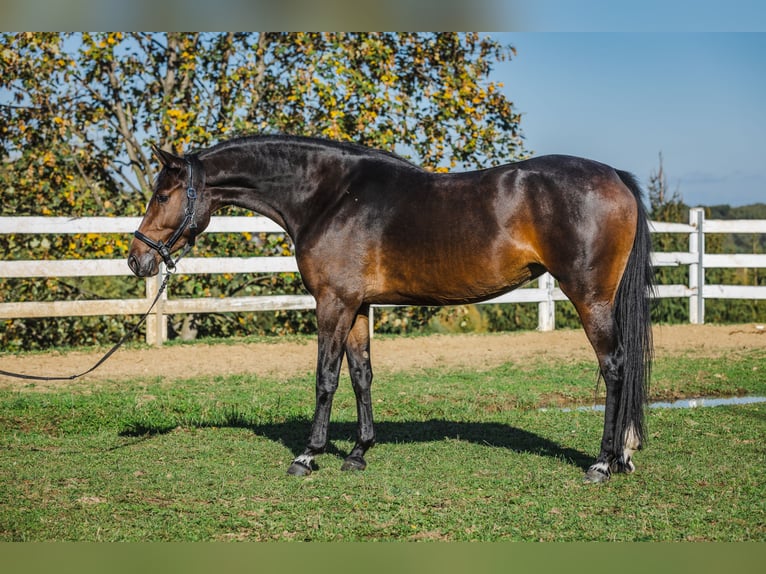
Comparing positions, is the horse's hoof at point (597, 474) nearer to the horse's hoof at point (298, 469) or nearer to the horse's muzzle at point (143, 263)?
the horse's hoof at point (298, 469)

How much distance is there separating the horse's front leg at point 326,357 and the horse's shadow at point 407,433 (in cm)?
53

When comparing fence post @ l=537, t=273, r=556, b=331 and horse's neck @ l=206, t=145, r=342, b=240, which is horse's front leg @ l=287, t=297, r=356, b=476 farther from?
fence post @ l=537, t=273, r=556, b=331

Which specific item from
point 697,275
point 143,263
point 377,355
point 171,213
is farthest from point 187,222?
point 697,275

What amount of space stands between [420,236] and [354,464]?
1.57 meters

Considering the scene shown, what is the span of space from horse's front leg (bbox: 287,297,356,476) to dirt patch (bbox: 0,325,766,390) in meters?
3.57

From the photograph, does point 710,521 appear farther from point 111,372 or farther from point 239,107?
point 239,107

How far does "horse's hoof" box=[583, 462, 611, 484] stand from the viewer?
502 cm

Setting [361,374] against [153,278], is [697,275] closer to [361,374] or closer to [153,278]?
[153,278]

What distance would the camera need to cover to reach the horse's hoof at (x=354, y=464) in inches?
215

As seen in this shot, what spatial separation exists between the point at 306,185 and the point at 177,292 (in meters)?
7.30

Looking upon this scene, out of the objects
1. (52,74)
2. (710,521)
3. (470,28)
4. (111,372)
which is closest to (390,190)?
(470,28)

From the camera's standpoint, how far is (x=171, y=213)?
556 cm

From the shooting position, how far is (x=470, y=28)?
4105 millimetres

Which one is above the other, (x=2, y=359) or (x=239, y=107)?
(x=239, y=107)
